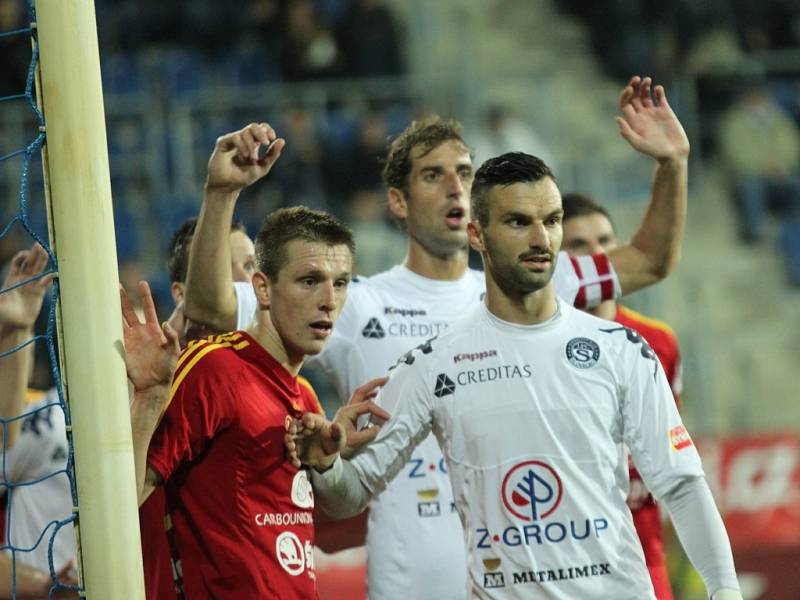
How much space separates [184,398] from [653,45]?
11200 mm

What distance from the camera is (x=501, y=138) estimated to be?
12.0m

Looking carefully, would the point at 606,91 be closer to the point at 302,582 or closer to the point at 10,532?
the point at 10,532

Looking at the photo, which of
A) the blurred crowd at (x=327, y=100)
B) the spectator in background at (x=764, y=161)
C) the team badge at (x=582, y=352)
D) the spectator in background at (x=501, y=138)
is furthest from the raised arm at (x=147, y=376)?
the spectator in background at (x=764, y=161)

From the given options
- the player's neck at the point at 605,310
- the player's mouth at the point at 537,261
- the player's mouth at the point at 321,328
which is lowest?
the player's neck at the point at 605,310

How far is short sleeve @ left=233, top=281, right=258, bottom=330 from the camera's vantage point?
4.73 metres

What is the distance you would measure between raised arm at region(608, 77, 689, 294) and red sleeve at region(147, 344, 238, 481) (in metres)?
1.79

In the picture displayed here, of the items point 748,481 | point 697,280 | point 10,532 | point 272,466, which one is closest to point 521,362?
point 272,466

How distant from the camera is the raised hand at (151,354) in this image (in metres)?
3.64

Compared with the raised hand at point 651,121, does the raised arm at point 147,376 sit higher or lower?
lower

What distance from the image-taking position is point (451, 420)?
4.02 meters

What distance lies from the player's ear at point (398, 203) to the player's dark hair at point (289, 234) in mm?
984

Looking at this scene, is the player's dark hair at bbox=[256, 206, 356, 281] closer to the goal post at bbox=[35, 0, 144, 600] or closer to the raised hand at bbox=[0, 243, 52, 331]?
the goal post at bbox=[35, 0, 144, 600]

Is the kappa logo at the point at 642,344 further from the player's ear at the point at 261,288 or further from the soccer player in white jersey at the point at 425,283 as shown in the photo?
the player's ear at the point at 261,288

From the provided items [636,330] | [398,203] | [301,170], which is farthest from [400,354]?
[301,170]
